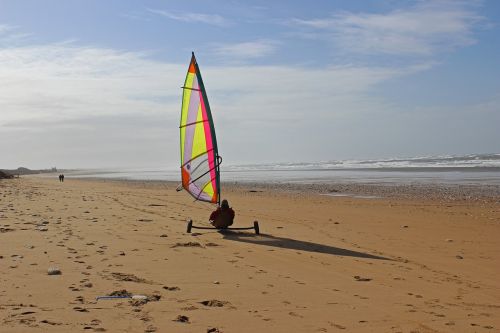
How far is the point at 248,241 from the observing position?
29.9 feet

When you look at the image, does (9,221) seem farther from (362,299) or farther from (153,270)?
(362,299)

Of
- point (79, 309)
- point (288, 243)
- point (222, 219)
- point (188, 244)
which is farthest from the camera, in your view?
point (222, 219)

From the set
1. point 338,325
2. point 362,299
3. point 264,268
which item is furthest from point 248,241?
point 338,325

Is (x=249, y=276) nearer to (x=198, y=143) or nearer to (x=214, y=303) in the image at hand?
(x=214, y=303)

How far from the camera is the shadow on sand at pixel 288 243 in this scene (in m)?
7.99

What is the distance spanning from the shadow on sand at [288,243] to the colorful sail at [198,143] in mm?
1641

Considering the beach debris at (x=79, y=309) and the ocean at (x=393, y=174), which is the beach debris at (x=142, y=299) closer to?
the beach debris at (x=79, y=309)

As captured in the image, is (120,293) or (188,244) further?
(188,244)

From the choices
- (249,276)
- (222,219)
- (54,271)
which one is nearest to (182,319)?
(249,276)

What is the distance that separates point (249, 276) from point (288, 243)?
2928 millimetres

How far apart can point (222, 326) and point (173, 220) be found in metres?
8.08

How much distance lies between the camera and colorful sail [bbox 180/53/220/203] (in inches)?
435

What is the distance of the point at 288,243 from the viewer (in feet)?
29.3

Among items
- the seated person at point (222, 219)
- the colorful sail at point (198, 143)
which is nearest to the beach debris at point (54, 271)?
the seated person at point (222, 219)
